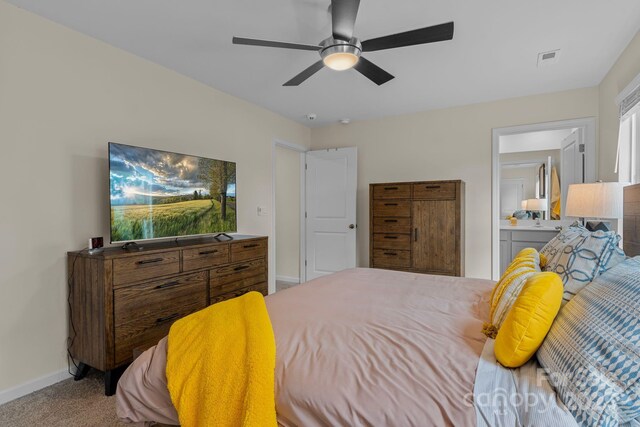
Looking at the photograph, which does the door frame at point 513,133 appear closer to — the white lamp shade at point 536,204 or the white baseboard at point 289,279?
the white lamp shade at point 536,204

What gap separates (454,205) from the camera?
11.9 feet

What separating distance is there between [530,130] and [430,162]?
1161mm

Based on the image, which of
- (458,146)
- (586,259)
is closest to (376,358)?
(586,259)

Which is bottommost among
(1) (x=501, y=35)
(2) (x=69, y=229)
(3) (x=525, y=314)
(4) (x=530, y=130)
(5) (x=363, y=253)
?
(5) (x=363, y=253)

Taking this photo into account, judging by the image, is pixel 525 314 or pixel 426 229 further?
pixel 426 229

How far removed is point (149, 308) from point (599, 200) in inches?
131

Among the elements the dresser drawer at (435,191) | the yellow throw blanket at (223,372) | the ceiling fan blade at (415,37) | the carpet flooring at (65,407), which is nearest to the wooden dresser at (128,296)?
the carpet flooring at (65,407)

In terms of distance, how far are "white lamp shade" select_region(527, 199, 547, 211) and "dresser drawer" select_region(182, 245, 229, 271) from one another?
4.35 m

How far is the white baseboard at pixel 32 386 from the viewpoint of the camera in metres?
2.00

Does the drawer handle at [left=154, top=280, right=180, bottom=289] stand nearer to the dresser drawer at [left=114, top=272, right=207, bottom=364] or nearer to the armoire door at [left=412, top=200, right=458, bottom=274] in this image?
the dresser drawer at [left=114, top=272, right=207, bottom=364]

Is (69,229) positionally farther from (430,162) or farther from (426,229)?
(430,162)

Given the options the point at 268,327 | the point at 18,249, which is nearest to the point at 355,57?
the point at 268,327

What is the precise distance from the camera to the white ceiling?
206 centimetres

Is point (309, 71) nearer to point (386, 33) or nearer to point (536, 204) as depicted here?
point (386, 33)
